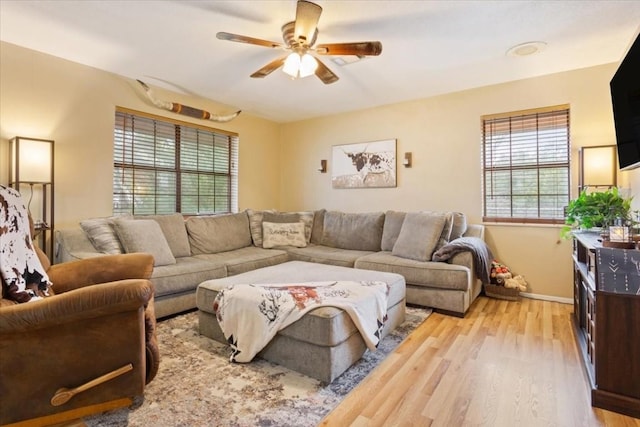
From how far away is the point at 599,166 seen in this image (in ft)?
10.0

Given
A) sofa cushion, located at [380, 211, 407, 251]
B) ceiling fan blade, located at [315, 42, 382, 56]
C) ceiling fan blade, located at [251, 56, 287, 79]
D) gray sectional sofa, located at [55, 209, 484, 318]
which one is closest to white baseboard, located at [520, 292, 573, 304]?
gray sectional sofa, located at [55, 209, 484, 318]

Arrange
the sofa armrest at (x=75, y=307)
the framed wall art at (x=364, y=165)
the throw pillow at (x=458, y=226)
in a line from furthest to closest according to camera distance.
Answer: the framed wall art at (x=364, y=165) → the throw pillow at (x=458, y=226) → the sofa armrest at (x=75, y=307)

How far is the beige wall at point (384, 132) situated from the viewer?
9.96 ft

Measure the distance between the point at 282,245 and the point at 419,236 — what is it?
1.75 metres

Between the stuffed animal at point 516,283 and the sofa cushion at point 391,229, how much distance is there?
4.09 ft

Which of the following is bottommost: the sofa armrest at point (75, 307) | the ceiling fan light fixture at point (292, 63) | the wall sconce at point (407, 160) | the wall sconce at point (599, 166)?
the sofa armrest at point (75, 307)

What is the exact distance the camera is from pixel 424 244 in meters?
3.40

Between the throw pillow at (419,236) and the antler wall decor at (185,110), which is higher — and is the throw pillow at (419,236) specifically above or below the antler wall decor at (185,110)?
below

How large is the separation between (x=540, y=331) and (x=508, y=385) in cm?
106

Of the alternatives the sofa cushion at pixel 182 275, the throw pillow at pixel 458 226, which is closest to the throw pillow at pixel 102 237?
the sofa cushion at pixel 182 275

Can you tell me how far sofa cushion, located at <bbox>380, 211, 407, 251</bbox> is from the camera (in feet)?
12.9

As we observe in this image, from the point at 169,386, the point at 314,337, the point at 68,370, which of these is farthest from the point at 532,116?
the point at 68,370

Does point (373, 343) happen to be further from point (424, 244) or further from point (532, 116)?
point (532, 116)

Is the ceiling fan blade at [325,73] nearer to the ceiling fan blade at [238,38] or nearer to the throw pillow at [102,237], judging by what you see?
the ceiling fan blade at [238,38]
